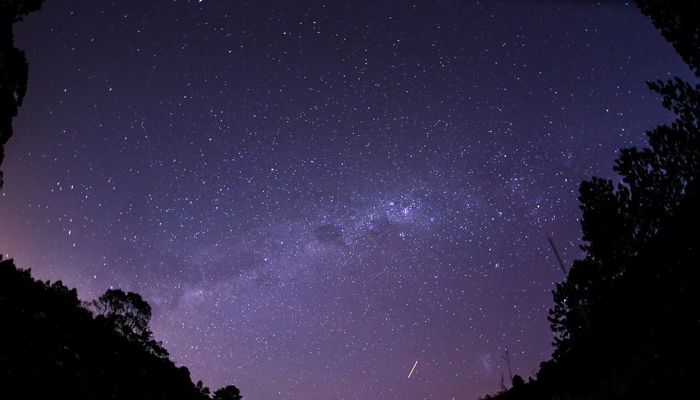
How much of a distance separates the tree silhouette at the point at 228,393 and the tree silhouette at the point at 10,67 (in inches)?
1105

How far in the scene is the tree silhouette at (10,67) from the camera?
12406 mm

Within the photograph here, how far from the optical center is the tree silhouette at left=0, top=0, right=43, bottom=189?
12406 mm

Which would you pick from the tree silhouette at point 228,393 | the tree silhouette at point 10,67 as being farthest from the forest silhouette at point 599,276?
the tree silhouette at point 228,393

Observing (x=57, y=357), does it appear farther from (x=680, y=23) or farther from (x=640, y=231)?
(x=680, y=23)

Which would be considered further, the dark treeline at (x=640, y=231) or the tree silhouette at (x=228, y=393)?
the tree silhouette at (x=228, y=393)

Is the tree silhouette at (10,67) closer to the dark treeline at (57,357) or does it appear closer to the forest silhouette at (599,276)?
the forest silhouette at (599,276)

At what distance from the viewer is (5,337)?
1010 centimetres

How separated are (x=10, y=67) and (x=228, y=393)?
31265mm

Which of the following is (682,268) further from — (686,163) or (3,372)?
(3,372)

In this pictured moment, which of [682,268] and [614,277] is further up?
[614,277]

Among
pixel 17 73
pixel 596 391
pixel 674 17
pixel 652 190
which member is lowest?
pixel 596 391

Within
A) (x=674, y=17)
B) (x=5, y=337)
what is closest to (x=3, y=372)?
(x=5, y=337)

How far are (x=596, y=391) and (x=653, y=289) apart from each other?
1024cm

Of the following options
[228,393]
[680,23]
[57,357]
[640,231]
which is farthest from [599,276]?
[228,393]
